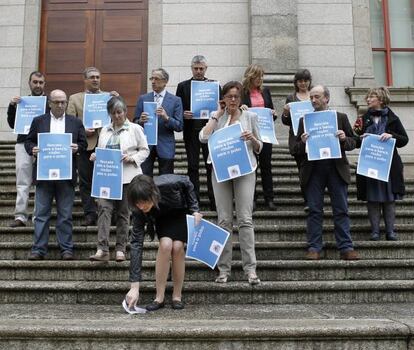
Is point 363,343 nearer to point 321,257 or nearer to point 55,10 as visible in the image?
point 321,257

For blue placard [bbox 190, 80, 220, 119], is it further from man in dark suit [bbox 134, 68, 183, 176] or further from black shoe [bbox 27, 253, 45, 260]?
black shoe [bbox 27, 253, 45, 260]

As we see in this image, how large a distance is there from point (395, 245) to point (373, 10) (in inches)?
267

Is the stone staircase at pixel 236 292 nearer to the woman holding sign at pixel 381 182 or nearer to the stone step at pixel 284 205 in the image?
the stone step at pixel 284 205

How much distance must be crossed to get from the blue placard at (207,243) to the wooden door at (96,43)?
247 inches

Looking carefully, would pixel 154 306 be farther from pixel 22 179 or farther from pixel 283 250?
pixel 22 179

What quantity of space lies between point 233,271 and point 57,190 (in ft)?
7.22

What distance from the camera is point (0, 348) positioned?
3719 mm

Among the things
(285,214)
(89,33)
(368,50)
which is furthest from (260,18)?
(285,214)

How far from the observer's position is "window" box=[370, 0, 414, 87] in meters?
10.9

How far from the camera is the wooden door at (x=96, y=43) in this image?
1073 centimetres

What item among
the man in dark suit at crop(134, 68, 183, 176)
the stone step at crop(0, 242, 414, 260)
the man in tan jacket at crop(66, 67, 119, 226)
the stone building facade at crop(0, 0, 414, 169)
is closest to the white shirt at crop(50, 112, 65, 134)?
the man in tan jacket at crop(66, 67, 119, 226)

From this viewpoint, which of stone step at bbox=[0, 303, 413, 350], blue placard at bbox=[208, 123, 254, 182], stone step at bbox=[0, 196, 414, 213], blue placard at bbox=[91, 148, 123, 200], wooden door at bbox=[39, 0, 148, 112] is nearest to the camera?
stone step at bbox=[0, 303, 413, 350]

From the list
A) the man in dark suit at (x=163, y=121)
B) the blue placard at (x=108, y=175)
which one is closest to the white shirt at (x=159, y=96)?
the man in dark suit at (x=163, y=121)

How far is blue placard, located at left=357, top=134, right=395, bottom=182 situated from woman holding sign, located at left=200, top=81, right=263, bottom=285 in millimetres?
1630
